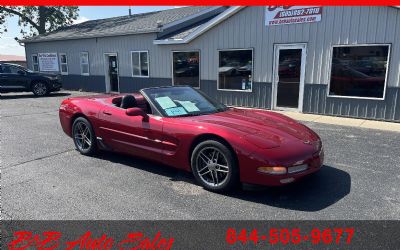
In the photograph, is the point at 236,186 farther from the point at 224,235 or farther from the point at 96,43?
the point at 96,43

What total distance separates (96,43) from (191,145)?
14.7 meters

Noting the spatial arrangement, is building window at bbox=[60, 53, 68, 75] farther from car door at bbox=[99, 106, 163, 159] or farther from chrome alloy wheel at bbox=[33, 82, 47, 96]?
car door at bbox=[99, 106, 163, 159]

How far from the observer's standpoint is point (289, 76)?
1032 cm

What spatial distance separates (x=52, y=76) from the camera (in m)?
16.3

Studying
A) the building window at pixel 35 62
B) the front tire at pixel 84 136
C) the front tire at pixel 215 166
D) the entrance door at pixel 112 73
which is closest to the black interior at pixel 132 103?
the front tire at pixel 84 136

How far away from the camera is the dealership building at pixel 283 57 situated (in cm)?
870

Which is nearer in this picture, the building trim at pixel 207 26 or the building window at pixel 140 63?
the building trim at pixel 207 26

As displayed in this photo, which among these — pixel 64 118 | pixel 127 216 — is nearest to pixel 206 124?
pixel 127 216

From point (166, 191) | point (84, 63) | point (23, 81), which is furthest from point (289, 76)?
point (23, 81)

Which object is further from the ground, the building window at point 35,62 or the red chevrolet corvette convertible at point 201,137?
the building window at point 35,62

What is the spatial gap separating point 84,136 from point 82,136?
6cm

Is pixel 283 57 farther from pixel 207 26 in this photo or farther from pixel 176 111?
pixel 176 111

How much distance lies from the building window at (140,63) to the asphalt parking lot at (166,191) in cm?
936

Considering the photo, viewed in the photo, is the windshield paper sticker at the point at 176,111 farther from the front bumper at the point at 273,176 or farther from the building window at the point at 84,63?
the building window at the point at 84,63
